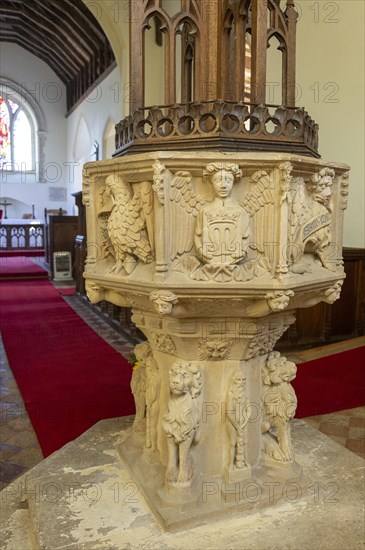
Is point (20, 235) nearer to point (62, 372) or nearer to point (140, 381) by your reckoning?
point (62, 372)

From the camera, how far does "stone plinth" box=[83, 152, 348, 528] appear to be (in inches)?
72.2

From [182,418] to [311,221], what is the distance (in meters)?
0.94

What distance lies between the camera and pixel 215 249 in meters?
1.83

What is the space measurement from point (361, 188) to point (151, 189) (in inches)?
156

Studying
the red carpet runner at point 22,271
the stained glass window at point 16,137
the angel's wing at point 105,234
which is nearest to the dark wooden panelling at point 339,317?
the angel's wing at point 105,234

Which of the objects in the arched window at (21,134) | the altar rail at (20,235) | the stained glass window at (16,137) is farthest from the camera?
the stained glass window at (16,137)

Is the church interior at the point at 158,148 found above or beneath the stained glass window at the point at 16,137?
beneath

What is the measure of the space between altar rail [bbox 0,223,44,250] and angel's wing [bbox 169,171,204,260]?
12.7 meters

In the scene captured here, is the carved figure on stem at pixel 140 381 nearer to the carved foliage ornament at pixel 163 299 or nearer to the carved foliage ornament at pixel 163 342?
the carved foliage ornament at pixel 163 342

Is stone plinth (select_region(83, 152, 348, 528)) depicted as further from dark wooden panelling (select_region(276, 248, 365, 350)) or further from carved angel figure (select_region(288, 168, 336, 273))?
dark wooden panelling (select_region(276, 248, 365, 350))

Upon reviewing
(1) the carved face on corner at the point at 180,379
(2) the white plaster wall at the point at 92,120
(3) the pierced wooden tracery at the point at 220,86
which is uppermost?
(2) the white plaster wall at the point at 92,120

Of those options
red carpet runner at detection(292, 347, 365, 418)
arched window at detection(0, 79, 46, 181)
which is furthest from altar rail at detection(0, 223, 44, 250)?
red carpet runner at detection(292, 347, 365, 418)

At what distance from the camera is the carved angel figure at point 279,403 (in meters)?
2.25

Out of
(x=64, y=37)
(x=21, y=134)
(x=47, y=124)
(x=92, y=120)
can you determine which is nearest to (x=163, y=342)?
(x=92, y=120)
